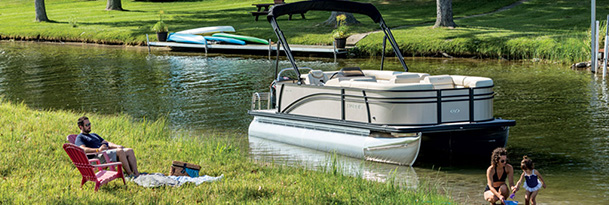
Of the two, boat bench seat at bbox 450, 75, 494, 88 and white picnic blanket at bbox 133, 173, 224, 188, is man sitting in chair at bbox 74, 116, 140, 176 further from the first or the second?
boat bench seat at bbox 450, 75, 494, 88

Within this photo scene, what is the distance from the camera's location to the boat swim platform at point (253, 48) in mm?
33250

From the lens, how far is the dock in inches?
1307

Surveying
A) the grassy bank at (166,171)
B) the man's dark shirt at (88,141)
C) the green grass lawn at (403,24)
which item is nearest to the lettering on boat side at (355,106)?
the grassy bank at (166,171)

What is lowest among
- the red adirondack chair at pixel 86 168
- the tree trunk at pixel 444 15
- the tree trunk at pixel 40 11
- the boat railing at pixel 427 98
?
the red adirondack chair at pixel 86 168

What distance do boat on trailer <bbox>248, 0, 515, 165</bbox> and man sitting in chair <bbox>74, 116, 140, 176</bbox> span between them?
14.6 ft

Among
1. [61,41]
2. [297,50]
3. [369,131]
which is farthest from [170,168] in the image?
[61,41]

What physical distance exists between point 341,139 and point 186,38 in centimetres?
2604

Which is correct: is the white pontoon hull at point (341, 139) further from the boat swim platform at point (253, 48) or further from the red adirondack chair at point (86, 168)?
the boat swim platform at point (253, 48)

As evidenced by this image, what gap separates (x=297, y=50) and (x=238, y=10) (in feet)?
62.9

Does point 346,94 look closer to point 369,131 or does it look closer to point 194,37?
point 369,131

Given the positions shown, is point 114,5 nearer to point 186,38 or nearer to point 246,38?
point 186,38

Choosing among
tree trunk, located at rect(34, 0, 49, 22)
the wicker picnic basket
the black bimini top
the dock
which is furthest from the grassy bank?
tree trunk, located at rect(34, 0, 49, 22)

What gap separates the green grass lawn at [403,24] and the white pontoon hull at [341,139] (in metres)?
16.1

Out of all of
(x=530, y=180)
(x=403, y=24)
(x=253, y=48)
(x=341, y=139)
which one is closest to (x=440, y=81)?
(x=341, y=139)
